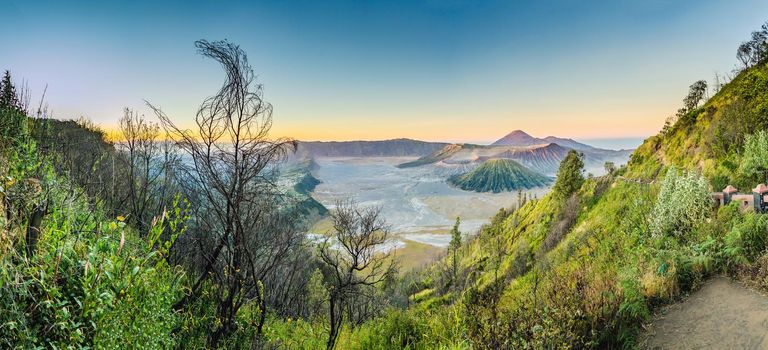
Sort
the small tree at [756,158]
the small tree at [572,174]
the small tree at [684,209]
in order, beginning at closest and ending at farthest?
the small tree at [684,209] < the small tree at [756,158] < the small tree at [572,174]

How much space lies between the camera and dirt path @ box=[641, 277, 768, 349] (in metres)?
4.57

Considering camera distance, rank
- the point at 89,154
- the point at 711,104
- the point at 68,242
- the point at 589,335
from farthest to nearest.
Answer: the point at 711,104 < the point at 89,154 < the point at 589,335 < the point at 68,242

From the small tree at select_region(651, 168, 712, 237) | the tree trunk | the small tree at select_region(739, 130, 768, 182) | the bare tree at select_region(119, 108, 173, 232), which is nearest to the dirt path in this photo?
the small tree at select_region(651, 168, 712, 237)

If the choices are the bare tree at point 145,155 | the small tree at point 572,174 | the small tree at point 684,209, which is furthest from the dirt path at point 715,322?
the small tree at point 572,174

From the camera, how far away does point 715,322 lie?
16.3 feet

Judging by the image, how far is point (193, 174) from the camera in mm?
4711

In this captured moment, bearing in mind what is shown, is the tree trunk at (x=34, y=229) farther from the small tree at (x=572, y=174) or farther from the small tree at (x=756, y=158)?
the small tree at (x=572, y=174)

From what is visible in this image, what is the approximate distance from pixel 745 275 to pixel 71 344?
887 cm

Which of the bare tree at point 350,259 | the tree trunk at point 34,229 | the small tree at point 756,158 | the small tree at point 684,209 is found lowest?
the bare tree at point 350,259

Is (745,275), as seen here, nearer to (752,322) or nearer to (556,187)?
(752,322)

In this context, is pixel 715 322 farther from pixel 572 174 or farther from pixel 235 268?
pixel 572 174

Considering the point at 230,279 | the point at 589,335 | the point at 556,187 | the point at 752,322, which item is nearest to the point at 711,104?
the point at 556,187

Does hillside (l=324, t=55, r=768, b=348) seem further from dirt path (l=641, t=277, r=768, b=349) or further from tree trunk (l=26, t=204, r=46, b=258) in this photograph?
tree trunk (l=26, t=204, r=46, b=258)

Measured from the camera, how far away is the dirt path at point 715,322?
15.0ft
